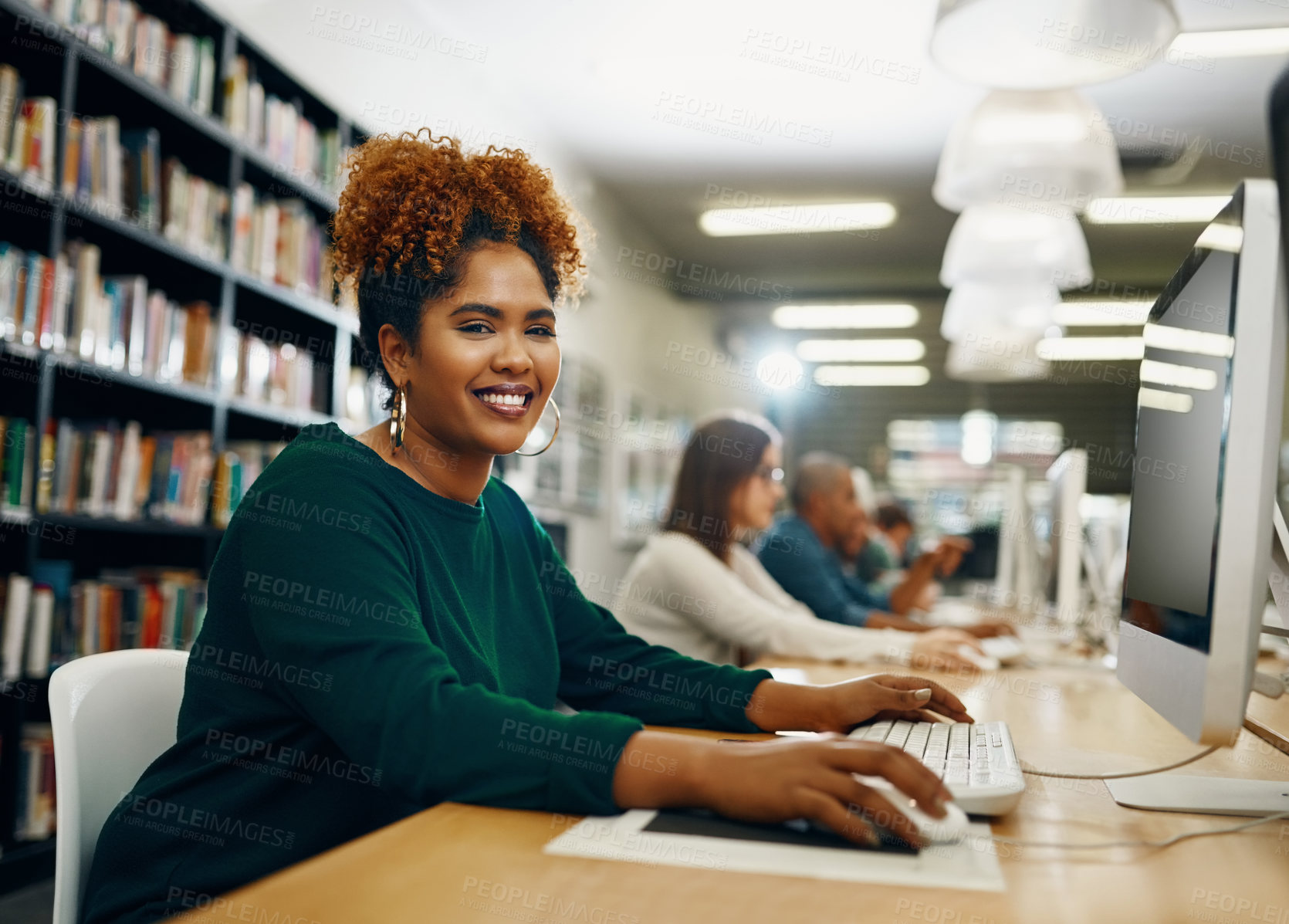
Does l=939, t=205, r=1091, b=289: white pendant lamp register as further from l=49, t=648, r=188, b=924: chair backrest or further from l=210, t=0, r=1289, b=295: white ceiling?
l=49, t=648, r=188, b=924: chair backrest

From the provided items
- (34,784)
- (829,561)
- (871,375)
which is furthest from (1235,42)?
(871,375)

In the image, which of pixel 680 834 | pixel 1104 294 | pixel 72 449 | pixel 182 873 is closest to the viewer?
pixel 680 834

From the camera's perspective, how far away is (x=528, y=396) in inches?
47.1

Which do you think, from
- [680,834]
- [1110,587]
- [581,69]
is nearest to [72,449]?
[680,834]

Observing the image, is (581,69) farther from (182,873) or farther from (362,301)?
(182,873)

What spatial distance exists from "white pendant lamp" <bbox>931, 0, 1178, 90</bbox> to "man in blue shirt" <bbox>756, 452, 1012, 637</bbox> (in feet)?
4.48

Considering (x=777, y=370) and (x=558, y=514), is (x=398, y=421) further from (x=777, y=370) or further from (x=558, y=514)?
(x=777, y=370)

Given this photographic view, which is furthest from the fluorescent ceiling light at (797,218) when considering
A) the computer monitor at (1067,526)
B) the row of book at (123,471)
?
the row of book at (123,471)

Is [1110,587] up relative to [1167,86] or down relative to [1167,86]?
down

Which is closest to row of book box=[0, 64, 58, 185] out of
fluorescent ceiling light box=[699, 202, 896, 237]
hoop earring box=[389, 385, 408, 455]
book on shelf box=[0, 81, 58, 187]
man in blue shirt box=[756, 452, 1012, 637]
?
book on shelf box=[0, 81, 58, 187]

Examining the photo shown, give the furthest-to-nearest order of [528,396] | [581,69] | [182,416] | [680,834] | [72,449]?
[581,69]
[182,416]
[72,449]
[528,396]
[680,834]

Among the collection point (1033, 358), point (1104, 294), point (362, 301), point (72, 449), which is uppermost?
point (1104, 294)

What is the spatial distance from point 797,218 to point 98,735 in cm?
622

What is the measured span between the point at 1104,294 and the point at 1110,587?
5763mm
